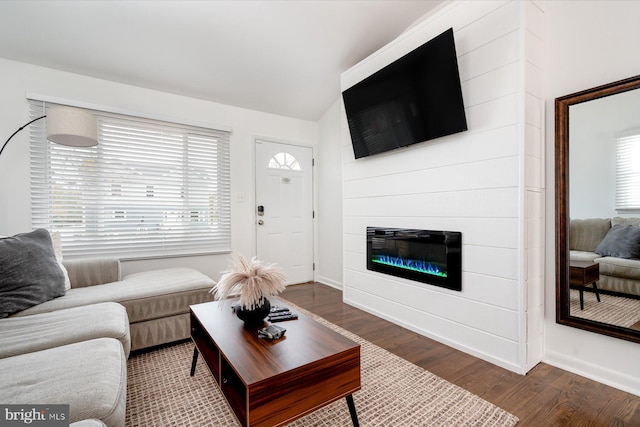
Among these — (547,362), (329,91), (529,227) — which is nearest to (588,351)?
(547,362)

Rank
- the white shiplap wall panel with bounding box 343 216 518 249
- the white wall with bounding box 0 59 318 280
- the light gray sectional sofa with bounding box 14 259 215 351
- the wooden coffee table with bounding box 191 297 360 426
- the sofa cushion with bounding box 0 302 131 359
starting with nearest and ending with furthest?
the wooden coffee table with bounding box 191 297 360 426 < the sofa cushion with bounding box 0 302 131 359 < the white shiplap wall panel with bounding box 343 216 518 249 < the light gray sectional sofa with bounding box 14 259 215 351 < the white wall with bounding box 0 59 318 280

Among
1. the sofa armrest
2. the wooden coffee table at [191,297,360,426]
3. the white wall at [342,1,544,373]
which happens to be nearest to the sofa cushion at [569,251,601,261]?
the white wall at [342,1,544,373]

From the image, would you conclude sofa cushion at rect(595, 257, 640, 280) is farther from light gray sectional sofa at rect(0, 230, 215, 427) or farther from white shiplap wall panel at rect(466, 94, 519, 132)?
light gray sectional sofa at rect(0, 230, 215, 427)

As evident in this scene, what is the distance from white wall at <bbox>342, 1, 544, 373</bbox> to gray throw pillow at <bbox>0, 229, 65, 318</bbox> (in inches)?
108

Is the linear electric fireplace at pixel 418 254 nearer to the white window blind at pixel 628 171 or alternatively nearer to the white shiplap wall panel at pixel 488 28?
the white window blind at pixel 628 171

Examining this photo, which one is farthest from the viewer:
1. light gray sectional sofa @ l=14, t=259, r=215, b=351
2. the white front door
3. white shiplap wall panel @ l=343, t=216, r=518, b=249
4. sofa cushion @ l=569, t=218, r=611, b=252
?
the white front door

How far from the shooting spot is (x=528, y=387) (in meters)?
1.69

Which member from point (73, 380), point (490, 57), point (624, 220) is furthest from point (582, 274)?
point (73, 380)

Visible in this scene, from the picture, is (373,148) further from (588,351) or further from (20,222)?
(20,222)

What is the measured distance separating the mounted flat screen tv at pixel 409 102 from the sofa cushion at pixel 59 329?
247 centimetres

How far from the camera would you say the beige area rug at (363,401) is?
1431mm

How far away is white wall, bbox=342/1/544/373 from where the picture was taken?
1.84m

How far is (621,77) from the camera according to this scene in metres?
1.68

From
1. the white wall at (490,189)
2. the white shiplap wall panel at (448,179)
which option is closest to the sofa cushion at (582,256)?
the white wall at (490,189)
